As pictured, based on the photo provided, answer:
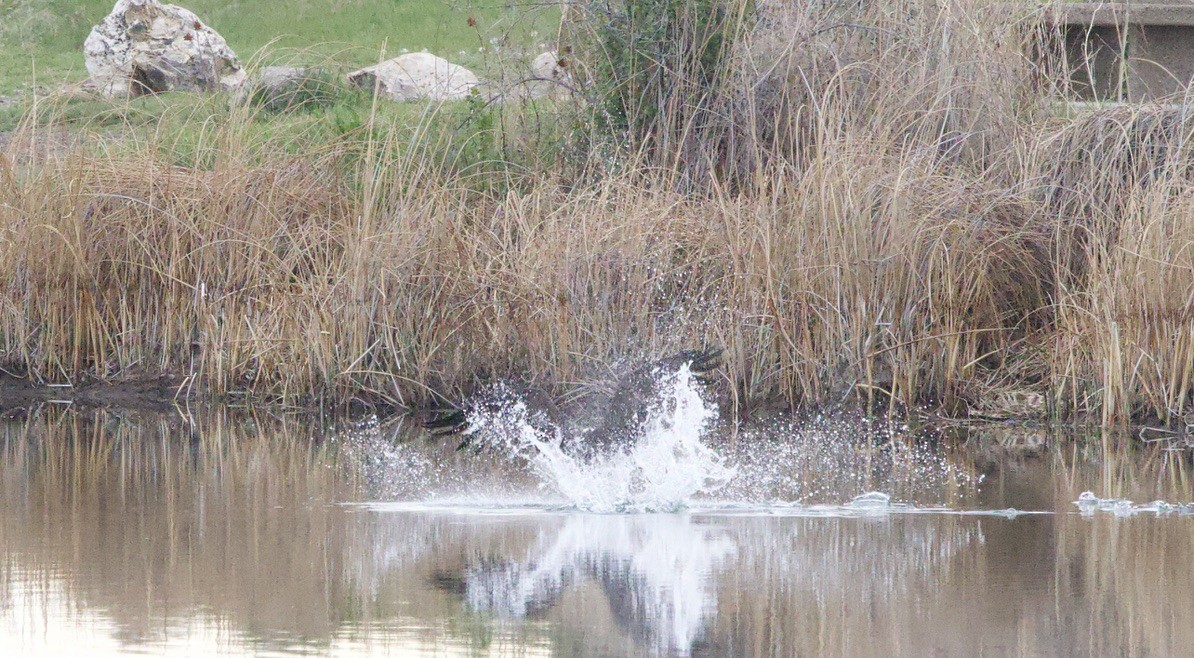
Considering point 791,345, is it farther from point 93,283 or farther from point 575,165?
point 93,283

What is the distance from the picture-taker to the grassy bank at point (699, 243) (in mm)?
8695

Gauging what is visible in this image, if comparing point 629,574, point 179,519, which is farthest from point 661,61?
point 629,574

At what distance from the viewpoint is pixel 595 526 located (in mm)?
5836

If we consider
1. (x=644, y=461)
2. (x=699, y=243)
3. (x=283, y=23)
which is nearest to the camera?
(x=644, y=461)

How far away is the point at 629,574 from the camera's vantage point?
4.91 metres

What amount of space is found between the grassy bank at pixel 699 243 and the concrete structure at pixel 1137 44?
38.9 inches

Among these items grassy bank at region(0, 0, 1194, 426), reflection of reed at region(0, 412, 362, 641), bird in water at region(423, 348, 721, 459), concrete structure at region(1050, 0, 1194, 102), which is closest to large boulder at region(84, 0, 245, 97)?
grassy bank at region(0, 0, 1194, 426)

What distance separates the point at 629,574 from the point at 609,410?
3062mm

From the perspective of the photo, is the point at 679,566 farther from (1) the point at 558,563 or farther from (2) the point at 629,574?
(1) the point at 558,563

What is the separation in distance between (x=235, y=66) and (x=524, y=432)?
12639mm

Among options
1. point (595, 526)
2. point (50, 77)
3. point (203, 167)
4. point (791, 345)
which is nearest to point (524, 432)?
point (791, 345)

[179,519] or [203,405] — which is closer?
[179,519]

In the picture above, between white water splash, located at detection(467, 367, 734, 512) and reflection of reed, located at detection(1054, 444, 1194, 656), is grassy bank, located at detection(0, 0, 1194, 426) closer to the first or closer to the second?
white water splash, located at detection(467, 367, 734, 512)

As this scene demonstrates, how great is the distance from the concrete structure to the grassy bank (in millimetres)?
989
